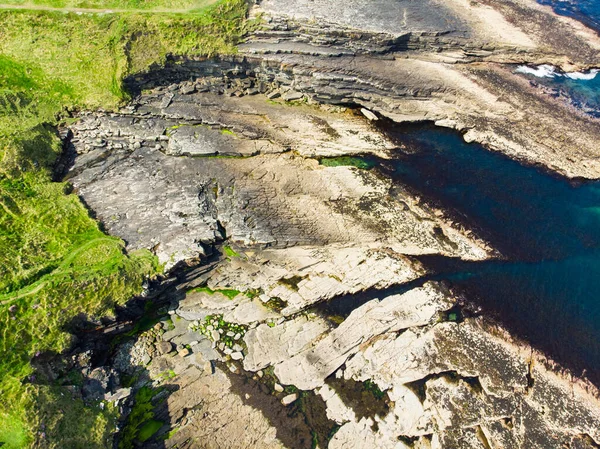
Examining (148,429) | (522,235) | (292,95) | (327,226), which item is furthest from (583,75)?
(148,429)

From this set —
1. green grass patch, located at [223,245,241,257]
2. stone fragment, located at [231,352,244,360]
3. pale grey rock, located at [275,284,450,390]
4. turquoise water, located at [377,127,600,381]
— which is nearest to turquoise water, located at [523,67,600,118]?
turquoise water, located at [377,127,600,381]

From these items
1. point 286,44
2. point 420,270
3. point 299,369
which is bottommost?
point 299,369

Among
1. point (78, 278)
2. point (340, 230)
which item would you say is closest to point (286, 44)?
point (340, 230)

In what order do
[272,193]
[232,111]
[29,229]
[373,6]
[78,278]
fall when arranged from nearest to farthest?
[78,278], [29,229], [272,193], [232,111], [373,6]

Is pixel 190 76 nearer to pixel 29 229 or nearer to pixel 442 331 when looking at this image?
pixel 29 229

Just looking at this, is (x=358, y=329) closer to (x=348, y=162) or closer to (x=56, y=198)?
(x=348, y=162)

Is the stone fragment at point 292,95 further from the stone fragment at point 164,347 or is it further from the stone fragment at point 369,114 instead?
the stone fragment at point 164,347

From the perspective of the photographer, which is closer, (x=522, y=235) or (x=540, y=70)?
(x=522, y=235)
